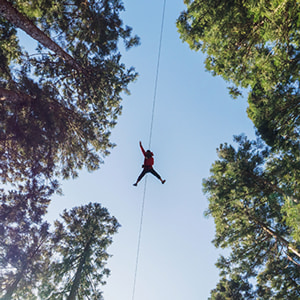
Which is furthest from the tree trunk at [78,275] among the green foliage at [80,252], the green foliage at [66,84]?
the green foliage at [66,84]

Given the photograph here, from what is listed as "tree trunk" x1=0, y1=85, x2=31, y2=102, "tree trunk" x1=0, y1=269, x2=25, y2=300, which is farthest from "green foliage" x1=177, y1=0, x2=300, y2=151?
"tree trunk" x1=0, y1=269, x2=25, y2=300

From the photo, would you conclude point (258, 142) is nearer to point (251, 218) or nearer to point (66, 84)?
point (251, 218)

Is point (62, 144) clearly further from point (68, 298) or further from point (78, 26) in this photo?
point (68, 298)

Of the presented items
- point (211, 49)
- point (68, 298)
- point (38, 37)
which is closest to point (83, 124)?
point (38, 37)

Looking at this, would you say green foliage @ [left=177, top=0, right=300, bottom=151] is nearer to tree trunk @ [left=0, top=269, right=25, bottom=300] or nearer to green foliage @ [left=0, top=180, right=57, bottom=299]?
green foliage @ [left=0, top=180, right=57, bottom=299]

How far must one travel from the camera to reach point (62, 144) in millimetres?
10711

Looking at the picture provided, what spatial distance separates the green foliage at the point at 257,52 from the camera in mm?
5863

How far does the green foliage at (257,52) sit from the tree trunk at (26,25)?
5.62 m

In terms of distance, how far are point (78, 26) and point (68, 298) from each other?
15.9m

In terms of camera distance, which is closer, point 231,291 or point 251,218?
point 251,218

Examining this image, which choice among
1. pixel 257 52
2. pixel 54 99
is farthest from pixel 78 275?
pixel 257 52

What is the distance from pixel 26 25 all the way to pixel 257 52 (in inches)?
352

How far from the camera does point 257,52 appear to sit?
24.6 feet

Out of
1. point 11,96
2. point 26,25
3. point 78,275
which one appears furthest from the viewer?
point 78,275
